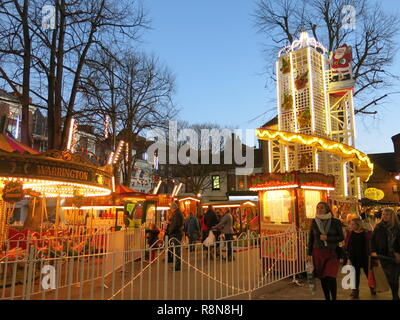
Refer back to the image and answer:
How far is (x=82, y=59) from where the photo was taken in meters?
13.4

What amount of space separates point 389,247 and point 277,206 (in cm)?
398

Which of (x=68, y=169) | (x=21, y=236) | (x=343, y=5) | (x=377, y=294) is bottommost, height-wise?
(x=377, y=294)

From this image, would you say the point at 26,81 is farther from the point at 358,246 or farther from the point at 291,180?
the point at 358,246

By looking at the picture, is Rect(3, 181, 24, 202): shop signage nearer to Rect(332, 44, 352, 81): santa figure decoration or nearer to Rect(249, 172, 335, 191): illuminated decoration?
Rect(249, 172, 335, 191): illuminated decoration

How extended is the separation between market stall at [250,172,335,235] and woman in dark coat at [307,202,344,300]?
329 centimetres

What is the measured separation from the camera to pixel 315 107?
15.7m

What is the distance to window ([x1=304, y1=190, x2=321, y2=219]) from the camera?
920 centimetres

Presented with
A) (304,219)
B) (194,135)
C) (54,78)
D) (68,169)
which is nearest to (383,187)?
(194,135)

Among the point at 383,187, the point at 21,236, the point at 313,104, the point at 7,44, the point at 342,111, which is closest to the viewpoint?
the point at 21,236

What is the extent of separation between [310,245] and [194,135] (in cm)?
3268

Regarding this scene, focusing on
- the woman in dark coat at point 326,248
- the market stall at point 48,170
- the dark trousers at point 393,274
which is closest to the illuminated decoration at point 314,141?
the market stall at point 48,170

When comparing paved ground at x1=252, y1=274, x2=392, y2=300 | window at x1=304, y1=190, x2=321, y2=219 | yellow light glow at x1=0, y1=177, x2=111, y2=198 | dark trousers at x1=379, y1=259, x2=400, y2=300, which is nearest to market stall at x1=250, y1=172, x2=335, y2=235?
window at x1=304, y1=190, x2=321, y2=219

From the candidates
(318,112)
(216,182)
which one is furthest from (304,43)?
(216,182)

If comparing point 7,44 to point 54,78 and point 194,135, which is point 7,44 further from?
point 194,135
